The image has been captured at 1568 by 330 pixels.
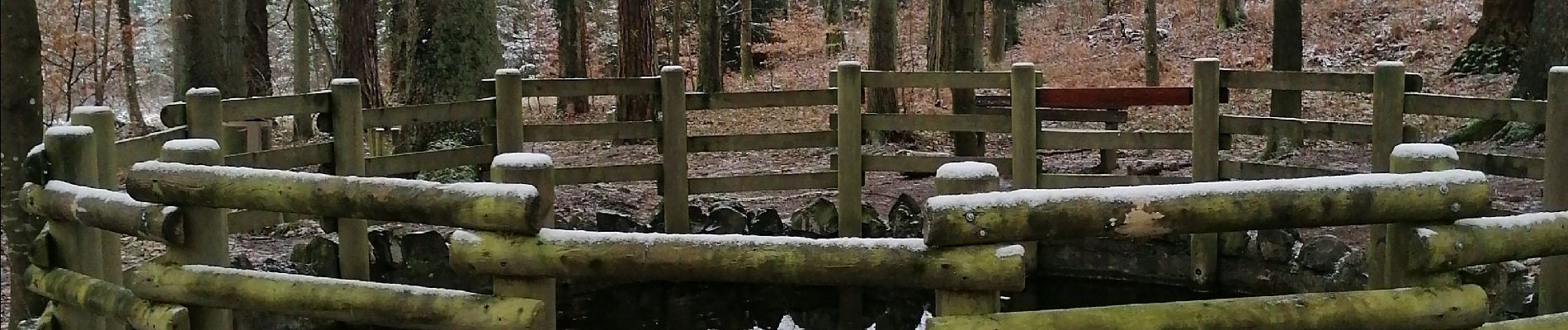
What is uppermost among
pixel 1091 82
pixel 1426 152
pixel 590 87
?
pixel 1091 82

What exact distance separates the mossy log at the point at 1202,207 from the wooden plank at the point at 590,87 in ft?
16.2

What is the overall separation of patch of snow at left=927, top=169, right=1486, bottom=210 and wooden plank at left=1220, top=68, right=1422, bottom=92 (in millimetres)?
3966

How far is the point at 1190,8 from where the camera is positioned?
2550 cm

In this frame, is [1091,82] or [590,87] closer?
[590,87]

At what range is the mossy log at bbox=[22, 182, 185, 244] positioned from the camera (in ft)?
14.1

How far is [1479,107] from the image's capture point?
Result: 7047 millimetres

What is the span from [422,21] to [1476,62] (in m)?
11.7

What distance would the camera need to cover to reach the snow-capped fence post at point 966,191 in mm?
3584

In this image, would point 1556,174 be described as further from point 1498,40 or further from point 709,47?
point 709,47

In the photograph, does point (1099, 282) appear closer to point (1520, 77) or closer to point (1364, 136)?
point (1364, 136)

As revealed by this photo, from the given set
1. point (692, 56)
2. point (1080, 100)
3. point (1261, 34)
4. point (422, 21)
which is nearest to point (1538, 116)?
point (1080, 100)

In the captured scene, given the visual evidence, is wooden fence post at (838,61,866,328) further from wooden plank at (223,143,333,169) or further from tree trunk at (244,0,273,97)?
tree trunk at (244,0,273,97)

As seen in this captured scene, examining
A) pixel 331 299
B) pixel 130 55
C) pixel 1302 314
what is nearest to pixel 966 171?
pixel 1302 314

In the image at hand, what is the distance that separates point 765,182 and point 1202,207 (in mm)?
5133
